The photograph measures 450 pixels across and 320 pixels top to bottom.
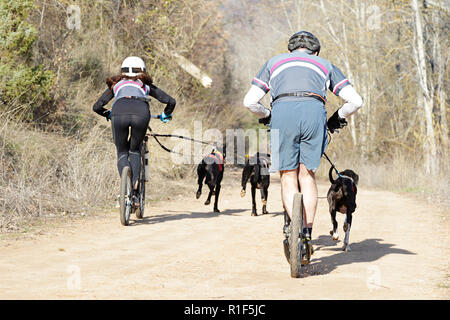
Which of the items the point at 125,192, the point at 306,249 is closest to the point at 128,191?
the point at 125,192

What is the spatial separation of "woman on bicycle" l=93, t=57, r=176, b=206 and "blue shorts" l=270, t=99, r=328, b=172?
3103 mm

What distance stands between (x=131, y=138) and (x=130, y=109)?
0.42 metres

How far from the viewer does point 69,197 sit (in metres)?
10.1

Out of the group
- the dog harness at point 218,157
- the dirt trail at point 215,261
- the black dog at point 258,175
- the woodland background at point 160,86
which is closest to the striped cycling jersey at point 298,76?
the dirt trail at point 215,261

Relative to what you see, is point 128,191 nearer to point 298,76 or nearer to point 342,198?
point 342,198

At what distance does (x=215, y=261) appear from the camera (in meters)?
6.16

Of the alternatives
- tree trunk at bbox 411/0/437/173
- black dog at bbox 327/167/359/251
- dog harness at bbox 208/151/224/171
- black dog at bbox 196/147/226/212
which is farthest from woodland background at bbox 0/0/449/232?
black dog at bbox 327/167/359/251

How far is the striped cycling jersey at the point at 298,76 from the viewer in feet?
17.6

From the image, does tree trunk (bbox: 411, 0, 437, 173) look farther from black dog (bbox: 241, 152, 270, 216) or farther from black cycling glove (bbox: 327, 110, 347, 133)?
black cycling glove (bbox: 327, 110, 347, 133)

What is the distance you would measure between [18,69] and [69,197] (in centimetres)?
319

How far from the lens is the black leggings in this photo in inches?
319

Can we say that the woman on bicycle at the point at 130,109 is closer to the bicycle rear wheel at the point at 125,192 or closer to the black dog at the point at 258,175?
the bicycle rear wheel at the point at 125,192
